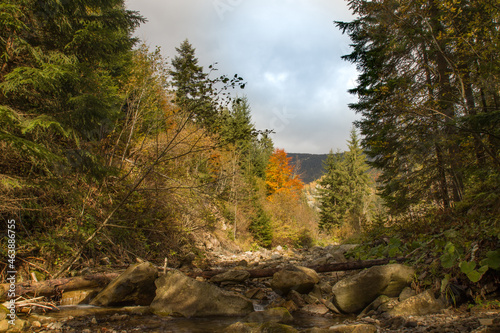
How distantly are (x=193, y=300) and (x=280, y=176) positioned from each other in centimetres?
2987

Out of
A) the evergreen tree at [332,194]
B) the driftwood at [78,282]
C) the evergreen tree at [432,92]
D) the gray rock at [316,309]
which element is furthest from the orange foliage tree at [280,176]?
the gray rock at [316,309]

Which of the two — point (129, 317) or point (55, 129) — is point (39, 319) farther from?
point (55, 129)

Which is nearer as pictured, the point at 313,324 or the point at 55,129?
the point at 313,324

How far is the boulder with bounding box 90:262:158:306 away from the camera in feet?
19.8

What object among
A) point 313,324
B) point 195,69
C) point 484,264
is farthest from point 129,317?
point 484,264

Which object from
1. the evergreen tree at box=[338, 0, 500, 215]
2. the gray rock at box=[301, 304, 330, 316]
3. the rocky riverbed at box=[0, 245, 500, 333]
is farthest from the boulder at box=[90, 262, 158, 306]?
the evergreen tree at box=[338, 0, 500, 215]

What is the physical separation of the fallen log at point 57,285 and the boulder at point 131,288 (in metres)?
0.53

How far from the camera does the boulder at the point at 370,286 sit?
547cm

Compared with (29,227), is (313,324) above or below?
below

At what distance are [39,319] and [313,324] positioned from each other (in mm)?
4770

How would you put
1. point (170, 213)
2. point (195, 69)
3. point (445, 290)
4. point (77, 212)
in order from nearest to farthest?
point (445, 290) < point (195, 69) < point (77, 212) < point (170, 213)

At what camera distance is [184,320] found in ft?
17.9

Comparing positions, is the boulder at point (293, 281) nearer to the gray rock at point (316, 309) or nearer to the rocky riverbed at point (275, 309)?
the rocky riverbed at point (275, 309)

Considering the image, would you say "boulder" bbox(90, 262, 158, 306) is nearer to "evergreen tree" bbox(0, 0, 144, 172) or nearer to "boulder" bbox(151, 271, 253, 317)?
"boulder" bbox(151, 271, 253, 317)
